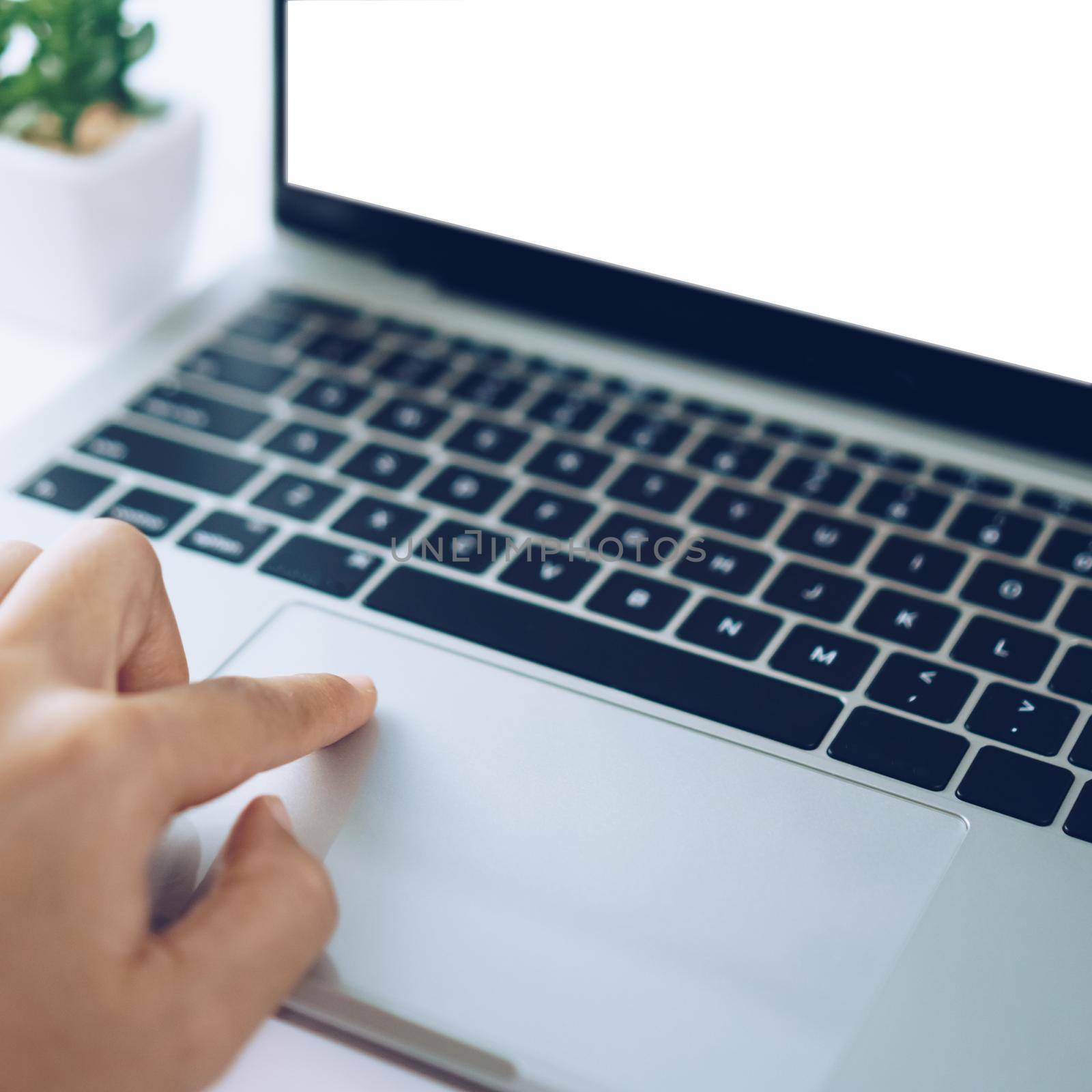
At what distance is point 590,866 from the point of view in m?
0.39

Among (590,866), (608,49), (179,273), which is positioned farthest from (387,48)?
(590,866)

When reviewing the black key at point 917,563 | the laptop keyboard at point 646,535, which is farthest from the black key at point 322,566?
the black key at point 917,563

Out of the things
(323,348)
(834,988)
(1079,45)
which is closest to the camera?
(834,988)

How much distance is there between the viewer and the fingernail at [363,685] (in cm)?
43

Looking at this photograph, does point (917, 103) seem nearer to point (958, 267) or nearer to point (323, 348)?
point (958, 267)

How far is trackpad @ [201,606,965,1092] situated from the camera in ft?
1.15

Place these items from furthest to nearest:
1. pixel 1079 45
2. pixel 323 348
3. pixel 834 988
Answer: pixel 323 348 < pixel 1079 45 < pixel 834 988

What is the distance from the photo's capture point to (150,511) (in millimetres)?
522

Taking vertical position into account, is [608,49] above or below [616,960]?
above

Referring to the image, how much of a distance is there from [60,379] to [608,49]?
1.08ft

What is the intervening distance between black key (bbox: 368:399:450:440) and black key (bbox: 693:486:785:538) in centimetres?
13

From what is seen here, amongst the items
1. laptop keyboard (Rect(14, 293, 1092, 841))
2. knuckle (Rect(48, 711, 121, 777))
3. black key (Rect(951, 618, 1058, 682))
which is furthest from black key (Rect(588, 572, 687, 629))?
knuckle (Rect(48, 711, 121, 777))

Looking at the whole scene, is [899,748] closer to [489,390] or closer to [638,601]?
[638,601]

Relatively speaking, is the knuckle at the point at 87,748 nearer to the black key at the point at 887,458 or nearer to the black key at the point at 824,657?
the black key at the point at 824,657
